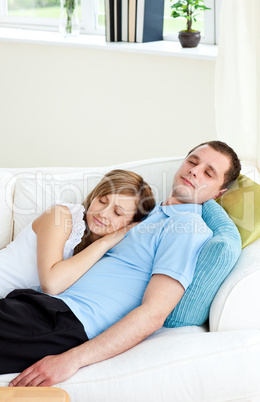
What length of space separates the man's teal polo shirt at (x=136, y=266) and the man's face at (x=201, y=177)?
0.21 feet

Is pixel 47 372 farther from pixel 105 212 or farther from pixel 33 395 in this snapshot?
pixel 105 212

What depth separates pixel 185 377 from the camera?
4.58ft

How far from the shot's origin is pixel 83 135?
3367 millimetres

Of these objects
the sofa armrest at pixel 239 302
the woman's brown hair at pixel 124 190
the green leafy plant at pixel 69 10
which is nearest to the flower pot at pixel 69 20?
the green leafy plant at pixel 69 10

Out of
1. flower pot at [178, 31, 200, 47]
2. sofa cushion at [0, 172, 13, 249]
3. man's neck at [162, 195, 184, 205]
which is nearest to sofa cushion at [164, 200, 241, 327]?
man's neck at [162, 195, 184, 205]

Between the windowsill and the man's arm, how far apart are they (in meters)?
1.58

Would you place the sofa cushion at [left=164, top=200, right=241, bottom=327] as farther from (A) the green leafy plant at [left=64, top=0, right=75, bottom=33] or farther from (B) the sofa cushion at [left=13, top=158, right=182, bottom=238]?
(A) the green leafy plant at [left=64, top=0, right=75, bottom=33]

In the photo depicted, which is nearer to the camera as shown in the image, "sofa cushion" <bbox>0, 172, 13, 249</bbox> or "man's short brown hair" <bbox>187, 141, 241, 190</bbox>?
"man's short brown hair" <bbox>187, 141, 241, 190</bbox>

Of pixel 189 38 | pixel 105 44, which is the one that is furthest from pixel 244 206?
pixel 105 44

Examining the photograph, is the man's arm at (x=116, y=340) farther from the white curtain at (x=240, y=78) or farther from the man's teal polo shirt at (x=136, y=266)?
the white curtain at (x=240, y=78)

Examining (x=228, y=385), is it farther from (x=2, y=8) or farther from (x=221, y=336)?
(x=2, y=8)

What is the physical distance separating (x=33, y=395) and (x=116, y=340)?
35 centimetres

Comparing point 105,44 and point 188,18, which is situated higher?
point 188,18

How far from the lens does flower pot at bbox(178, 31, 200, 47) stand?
290 centimetres
